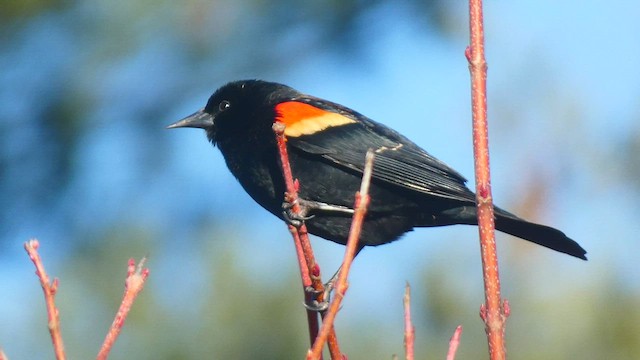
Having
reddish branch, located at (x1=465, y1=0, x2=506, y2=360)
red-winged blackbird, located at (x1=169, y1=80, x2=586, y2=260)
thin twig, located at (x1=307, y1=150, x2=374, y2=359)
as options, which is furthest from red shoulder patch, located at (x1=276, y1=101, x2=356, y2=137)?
thin twig, located at (x1=307, y1=150, x2=374, y2=359)

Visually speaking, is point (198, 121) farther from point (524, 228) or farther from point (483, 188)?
point (483, 188)

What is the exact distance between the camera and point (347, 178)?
275cm

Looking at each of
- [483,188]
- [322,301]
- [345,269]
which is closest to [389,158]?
[322,301]

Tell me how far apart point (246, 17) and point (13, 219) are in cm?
154

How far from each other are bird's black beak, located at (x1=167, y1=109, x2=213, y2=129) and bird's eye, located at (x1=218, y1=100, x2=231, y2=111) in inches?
1.7

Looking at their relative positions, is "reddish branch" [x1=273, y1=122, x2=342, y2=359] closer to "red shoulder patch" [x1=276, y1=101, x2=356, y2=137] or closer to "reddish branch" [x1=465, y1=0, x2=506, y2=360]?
"reddish branch" [x1=465, y1=0, x2=506, y2=360]

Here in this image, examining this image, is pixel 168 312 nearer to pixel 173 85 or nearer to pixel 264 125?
pixel 173 85

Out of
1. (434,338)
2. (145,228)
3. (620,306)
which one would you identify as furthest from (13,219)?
(620,306)

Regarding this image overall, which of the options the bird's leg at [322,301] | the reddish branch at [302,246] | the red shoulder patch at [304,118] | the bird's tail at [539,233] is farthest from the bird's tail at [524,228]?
the reddish branch at [302,246]

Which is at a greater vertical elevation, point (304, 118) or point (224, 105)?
point (224, 105)

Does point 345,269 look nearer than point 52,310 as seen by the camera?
No

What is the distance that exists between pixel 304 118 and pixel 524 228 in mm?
726

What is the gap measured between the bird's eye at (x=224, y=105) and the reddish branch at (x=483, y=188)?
1.73 m

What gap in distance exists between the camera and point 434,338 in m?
4.08
